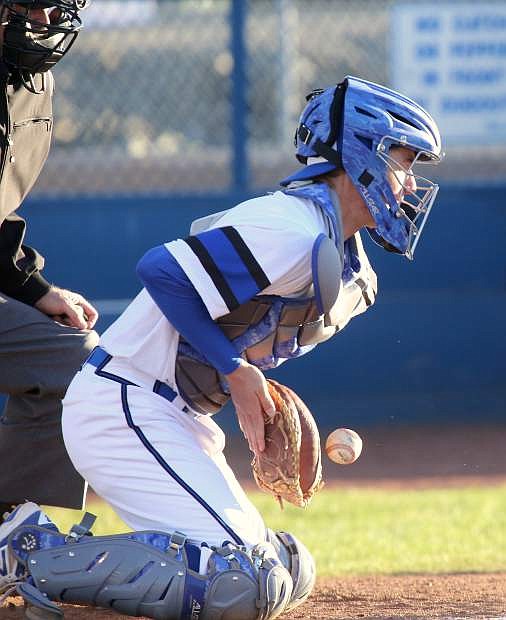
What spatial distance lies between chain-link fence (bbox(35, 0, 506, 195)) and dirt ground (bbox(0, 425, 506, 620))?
217 cm

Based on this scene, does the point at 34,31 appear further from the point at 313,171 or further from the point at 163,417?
the point at 163,417

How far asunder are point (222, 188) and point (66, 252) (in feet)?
4.39

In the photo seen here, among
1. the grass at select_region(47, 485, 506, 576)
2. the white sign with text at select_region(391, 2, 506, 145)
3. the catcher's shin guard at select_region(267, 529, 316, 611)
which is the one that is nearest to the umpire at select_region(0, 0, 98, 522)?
the catcher's shin guard at select_region(267, 529, 316, 611)

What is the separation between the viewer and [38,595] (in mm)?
3154

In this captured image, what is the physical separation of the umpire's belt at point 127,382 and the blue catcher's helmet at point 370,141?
695 mm

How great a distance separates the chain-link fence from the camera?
8938mm

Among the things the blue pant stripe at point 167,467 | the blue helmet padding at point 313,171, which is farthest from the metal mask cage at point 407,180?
the blue pant stripe at point 167,467

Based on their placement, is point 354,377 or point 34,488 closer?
point 34,488

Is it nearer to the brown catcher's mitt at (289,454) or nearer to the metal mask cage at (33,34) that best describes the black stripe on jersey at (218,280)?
the brown catcher's mitt at (289,454)

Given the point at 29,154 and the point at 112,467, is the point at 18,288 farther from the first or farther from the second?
the point at 112,467

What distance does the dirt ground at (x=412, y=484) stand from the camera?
353 cm

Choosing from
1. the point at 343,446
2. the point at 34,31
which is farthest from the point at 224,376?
the point at 34,31

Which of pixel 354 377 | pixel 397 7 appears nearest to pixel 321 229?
pixel 354 377

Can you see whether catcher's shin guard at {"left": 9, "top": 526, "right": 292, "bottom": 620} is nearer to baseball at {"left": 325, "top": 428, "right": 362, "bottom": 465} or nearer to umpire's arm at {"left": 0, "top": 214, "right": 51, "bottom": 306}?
baseball at {"left": 325, "top": 428, "right": 362, "bottom": 465}
